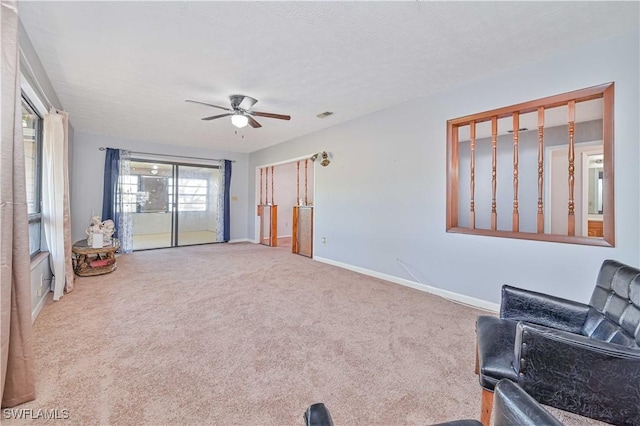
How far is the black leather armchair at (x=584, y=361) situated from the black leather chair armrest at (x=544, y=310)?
3.1 inches

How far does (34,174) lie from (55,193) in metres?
0.57

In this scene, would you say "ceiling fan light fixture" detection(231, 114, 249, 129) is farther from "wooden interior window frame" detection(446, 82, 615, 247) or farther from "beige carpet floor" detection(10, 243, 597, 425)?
"wooden interior window frame" detection(446, 82, 615, 247)

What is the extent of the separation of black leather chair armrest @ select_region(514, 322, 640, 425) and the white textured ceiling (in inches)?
84.0

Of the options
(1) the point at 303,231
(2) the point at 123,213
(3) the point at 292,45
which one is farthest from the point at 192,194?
(3) the point at 292,45

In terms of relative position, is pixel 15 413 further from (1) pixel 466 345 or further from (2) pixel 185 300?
(1) pixel 466 345

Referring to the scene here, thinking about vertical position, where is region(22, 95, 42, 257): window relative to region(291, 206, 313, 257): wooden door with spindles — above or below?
above

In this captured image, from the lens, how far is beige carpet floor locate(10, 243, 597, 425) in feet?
5.06

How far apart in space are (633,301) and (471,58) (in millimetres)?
2299

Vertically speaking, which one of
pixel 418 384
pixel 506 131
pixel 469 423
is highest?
pixel 506 131

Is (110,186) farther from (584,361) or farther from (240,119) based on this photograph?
(584,361)

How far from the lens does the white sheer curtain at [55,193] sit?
3.10m

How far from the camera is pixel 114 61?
269 centimetres

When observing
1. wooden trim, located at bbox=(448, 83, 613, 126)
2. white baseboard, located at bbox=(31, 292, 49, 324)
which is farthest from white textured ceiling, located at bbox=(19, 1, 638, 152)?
white baseboard, located at bbox=(31, 292, 49, 324)

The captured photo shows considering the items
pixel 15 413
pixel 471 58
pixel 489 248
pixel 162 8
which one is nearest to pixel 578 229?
pixel 489 248
